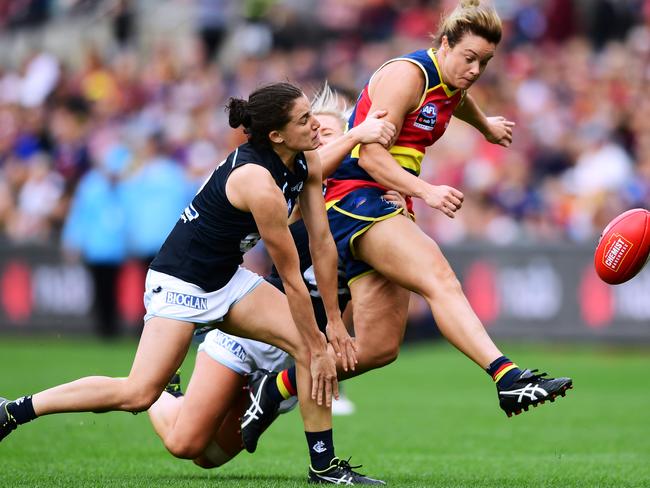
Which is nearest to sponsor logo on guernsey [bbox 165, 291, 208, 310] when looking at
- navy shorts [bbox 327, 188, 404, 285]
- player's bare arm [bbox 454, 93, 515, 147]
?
navy shorts [bbox 327, 188, 404, 285]

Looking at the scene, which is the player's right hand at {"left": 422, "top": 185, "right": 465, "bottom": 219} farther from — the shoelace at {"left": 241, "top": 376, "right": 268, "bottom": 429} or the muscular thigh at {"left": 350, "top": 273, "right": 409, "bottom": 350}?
the shoelace at {"left": 241, "top": 376, "right": 268, "bottom": 429}

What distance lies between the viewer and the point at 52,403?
643cm

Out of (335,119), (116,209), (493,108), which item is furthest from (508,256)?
(335,119)

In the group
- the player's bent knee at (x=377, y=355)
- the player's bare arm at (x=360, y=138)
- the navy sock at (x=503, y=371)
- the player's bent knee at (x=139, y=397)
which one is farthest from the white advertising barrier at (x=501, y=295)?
the player's bent knee at (x=139, y=397)

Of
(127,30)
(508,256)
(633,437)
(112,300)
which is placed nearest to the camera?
(633,437)

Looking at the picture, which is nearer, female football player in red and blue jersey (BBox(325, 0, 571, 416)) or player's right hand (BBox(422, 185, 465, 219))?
player's right hand (BBox(422, 185, 465, 219))

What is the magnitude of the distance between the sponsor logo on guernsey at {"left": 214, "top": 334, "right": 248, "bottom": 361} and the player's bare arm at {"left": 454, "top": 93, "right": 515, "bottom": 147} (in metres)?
1.89

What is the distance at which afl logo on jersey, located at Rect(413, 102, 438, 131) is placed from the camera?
705cm

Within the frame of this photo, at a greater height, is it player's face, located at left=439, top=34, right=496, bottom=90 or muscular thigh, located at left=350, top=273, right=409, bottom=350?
player's face, located at left=439, top=34, right=496, bottom=90

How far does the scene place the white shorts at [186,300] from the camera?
253 inches

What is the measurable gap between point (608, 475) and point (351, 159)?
223 cm

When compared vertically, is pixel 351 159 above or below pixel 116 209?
above

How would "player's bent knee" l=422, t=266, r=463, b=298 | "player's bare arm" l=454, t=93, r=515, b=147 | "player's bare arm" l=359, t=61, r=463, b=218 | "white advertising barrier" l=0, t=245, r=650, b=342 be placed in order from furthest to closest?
"white advertising barrier" l=0, t=245, r=650, b=342 < "player's bare arm" l=454, t=93, r=515, b=147 < "player's bare arm" l=359, t=61, r=463, b=218 < "player's bent knee" l=422, t=266, r=463, b=298

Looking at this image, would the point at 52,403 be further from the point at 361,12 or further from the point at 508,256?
the point at 361,12
